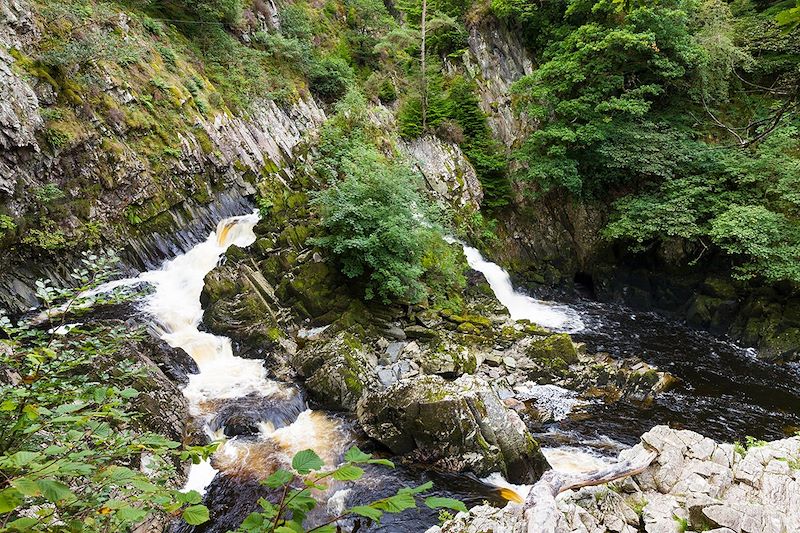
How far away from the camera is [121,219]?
11258 mm

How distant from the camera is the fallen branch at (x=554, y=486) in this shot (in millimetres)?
4176

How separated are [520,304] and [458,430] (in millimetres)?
10310

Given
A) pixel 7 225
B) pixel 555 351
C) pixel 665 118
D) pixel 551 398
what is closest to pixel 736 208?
pixel 665 118

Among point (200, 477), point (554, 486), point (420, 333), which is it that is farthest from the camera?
point (420, 333)

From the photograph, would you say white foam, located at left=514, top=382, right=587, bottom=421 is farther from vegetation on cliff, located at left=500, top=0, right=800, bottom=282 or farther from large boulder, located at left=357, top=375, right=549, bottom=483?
vegetation on cliff, located at left=500, top=0, right=800, bottom=282

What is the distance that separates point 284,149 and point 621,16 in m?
14.2

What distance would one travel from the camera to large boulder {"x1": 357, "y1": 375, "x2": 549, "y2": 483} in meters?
7.44

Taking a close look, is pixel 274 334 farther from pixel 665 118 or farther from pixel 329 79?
pixel 665 118

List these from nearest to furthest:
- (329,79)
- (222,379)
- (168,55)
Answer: (222,379) < (168,55) < (329,79)

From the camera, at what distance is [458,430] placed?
7.47 meters

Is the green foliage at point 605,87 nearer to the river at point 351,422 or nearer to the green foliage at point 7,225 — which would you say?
the river at point 351,422

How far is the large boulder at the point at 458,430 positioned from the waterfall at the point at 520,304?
773 centimetres

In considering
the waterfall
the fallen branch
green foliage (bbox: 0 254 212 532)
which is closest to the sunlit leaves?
green foliage (bbox: 0 254 212 532)

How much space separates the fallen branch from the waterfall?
32.4 feet
